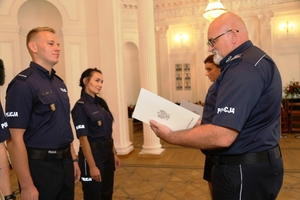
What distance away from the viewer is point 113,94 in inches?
240

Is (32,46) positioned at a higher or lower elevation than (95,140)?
higher

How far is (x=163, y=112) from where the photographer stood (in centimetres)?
178

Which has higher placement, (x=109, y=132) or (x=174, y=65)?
(x=174, y=65)

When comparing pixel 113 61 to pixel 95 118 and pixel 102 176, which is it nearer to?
pixel 95 118

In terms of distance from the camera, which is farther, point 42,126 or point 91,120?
point 91,120

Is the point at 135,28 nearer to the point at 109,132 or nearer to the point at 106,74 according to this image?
the point at 106,74

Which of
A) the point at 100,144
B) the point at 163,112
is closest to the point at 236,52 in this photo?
the point at 163,112

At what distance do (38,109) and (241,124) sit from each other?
4.69ft

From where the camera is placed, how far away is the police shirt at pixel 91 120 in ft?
8.84

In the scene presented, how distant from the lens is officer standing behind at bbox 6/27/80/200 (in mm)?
1836

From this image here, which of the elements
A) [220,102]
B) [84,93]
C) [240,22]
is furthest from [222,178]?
[84,93]

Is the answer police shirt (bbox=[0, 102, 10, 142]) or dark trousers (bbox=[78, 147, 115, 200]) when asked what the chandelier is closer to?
dark trousers (bbox=[78, 147, 115, 200])

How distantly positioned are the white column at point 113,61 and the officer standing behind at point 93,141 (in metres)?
3.11

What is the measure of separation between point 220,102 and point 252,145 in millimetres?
353
